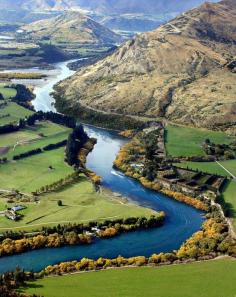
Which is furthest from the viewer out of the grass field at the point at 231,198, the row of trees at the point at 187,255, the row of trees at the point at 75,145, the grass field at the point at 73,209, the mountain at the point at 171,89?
the mountain at the point at 171,89

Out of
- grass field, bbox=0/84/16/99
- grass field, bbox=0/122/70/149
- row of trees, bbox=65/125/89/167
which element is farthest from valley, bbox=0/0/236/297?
grass field, bbox=0/84/16/99

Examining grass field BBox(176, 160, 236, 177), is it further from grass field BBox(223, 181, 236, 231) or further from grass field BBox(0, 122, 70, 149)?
grass field BBox(0, 122, 70, 149)

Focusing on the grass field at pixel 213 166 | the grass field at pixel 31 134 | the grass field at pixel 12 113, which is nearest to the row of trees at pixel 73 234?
the grass field at pixel 213 166

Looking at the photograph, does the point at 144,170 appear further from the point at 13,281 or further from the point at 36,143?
the point at 13,281

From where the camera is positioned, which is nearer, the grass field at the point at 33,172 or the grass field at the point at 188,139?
the grass field at the point at 33,172

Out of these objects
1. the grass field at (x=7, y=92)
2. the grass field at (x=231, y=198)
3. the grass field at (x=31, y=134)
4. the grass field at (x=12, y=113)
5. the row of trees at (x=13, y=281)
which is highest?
the row of trees at (x=13, y=281)

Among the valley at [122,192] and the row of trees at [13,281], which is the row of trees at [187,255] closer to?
the valley at [122,192]

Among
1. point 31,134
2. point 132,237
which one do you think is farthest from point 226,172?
point 31,134
